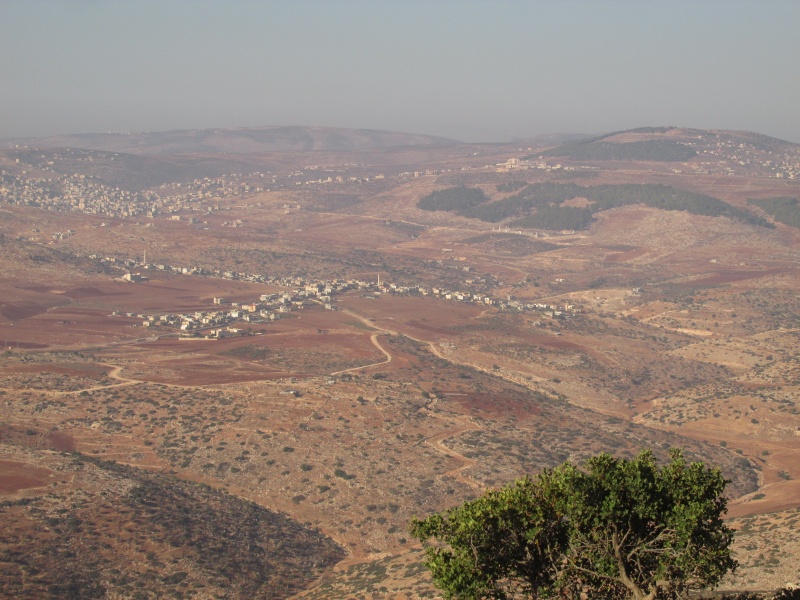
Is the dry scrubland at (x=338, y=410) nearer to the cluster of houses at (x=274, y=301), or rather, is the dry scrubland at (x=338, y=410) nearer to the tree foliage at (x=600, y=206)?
the cluster of houses at (x=274, y=301)

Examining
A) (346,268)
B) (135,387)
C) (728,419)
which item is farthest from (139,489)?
(346,268)

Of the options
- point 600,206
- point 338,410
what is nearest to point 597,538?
point 338,410

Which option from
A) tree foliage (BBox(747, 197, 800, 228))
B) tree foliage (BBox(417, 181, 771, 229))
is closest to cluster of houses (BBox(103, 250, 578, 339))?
tree foliage (BBox(417, 181, 771, 229))

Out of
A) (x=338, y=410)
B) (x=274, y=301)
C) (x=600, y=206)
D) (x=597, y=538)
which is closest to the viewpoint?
(x=597, y=538)

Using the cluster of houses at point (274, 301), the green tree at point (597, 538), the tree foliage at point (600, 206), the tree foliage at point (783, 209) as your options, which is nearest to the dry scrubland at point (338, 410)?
the cluster of houses at point (274, 301)

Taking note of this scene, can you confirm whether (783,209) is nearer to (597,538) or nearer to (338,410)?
(338,410)

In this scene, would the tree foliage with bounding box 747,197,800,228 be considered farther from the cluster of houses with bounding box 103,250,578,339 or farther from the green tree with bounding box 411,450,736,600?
the green tree with bounding box 411,450,736,600
